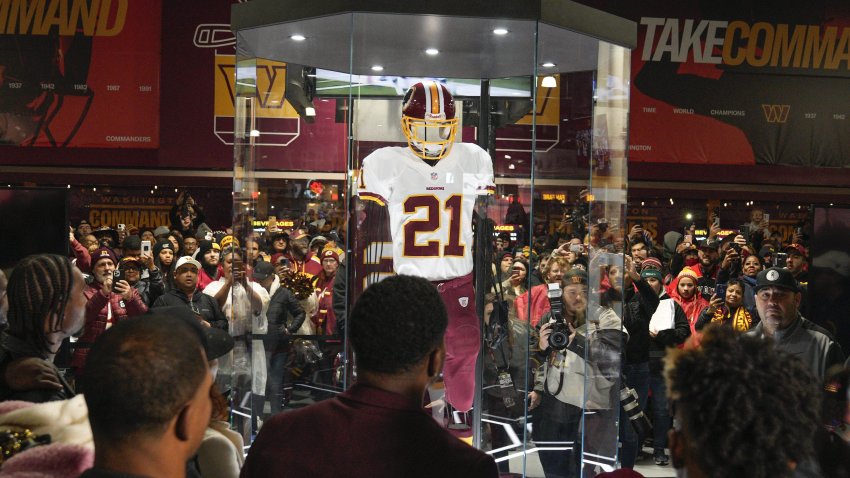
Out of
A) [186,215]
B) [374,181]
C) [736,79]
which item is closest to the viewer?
[374,181]

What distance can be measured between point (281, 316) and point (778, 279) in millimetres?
2351

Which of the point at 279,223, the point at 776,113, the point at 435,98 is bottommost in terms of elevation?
the point at 279,223

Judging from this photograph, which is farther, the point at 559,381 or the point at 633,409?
the point at 633,409

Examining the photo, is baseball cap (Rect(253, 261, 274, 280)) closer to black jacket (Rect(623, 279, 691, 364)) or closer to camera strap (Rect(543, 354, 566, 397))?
camera strap (Rect(543, 354, 566, 397))

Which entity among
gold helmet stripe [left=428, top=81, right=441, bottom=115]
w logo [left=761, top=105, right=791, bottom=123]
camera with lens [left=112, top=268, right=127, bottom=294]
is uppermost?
w logo [left=761, top=105, right=791, bottom=123]

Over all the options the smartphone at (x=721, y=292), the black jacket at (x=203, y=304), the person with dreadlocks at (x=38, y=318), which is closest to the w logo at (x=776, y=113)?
the smartphone at (x=721, y=292)

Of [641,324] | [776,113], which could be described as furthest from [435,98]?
[776,113]

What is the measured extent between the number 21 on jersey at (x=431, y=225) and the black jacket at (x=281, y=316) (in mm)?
623

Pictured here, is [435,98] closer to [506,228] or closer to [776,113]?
[506,228]

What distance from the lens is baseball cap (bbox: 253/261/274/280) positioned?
4148mm

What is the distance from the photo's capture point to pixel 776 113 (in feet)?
33.1

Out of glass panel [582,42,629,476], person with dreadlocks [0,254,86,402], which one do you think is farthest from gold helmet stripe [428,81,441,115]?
person with dreadlocks [0,254,86,402]

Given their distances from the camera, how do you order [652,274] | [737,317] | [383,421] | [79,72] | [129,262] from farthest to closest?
[79,72] → [129,262] → [652,274] → [737,317] → [383,421]

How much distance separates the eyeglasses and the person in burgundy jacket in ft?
8.23
